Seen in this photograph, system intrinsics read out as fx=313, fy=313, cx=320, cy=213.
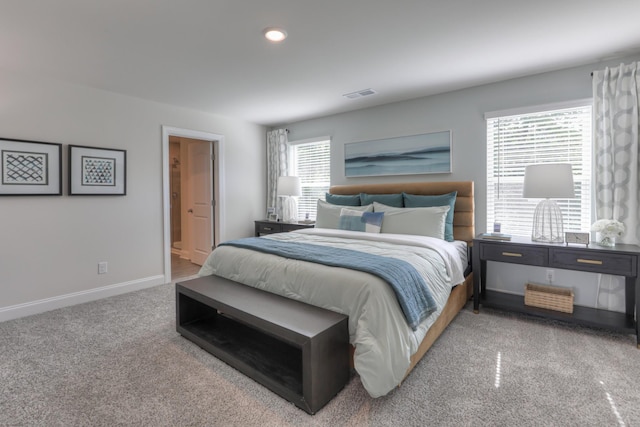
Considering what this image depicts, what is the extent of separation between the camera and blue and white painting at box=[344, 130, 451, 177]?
383 cm

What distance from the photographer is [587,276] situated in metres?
3.01

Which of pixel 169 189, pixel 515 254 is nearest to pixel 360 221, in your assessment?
pixel 515 254

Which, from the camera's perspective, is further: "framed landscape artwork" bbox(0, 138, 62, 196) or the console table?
"framed landscape artwork" bbox(0, 138, 62, 196)

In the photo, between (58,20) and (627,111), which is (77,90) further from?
(627,111)

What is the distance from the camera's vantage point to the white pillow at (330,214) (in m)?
3.82

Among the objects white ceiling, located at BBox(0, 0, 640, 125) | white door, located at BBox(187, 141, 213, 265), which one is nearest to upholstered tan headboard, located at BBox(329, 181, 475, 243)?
white ceiling, located at BBox(0, 0, 640, 125)

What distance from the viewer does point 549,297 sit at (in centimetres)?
288

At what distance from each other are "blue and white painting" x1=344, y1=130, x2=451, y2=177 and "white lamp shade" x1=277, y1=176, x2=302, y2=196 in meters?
0.80

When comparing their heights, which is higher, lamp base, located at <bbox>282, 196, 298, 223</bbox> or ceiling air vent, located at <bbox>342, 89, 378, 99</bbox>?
ceiling air vent, located at <bbox>342, 89, 378, 99</bbox>

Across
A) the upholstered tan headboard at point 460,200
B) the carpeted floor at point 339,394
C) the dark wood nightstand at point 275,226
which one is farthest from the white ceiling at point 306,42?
the carpeted floor at point 339,394

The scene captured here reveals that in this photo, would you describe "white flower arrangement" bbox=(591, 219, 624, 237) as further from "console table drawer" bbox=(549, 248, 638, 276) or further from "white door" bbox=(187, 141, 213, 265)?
"white door" bbox=(187, 141, 213, 265)

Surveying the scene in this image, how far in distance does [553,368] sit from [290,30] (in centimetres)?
304

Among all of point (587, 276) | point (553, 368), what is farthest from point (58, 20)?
point (587, 276)

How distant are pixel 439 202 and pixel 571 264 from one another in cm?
128
